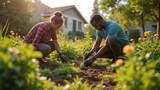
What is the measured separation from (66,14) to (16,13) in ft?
26.1

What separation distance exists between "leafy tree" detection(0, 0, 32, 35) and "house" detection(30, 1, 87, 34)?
15.2 ft

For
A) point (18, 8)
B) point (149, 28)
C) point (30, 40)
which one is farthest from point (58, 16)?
point (149, 28)

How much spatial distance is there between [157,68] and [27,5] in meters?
11.5

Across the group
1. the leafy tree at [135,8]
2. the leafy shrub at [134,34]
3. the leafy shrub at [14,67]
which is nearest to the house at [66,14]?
the leafy tree at [135,8]

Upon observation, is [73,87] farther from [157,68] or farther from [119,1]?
[119,1]

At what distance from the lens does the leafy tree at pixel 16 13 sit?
33.1 feet

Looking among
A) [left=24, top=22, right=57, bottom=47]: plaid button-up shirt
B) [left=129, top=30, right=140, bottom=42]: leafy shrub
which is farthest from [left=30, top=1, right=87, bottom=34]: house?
[left=24, top=22, right=57, bottom=47]: plaid button-up shirt

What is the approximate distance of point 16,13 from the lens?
34.5 feet

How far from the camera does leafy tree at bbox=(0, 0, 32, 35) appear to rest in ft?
33.1

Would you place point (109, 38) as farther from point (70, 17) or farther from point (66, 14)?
point (70, 17)

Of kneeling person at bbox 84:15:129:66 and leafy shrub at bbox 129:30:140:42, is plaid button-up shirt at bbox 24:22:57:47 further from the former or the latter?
leafy shrub at bbox 129:30:140:42

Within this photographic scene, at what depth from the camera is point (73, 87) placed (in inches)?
53.9

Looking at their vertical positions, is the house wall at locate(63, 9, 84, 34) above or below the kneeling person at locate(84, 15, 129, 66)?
above

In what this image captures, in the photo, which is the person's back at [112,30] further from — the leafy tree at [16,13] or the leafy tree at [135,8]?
the leafy tree at [16,13]
